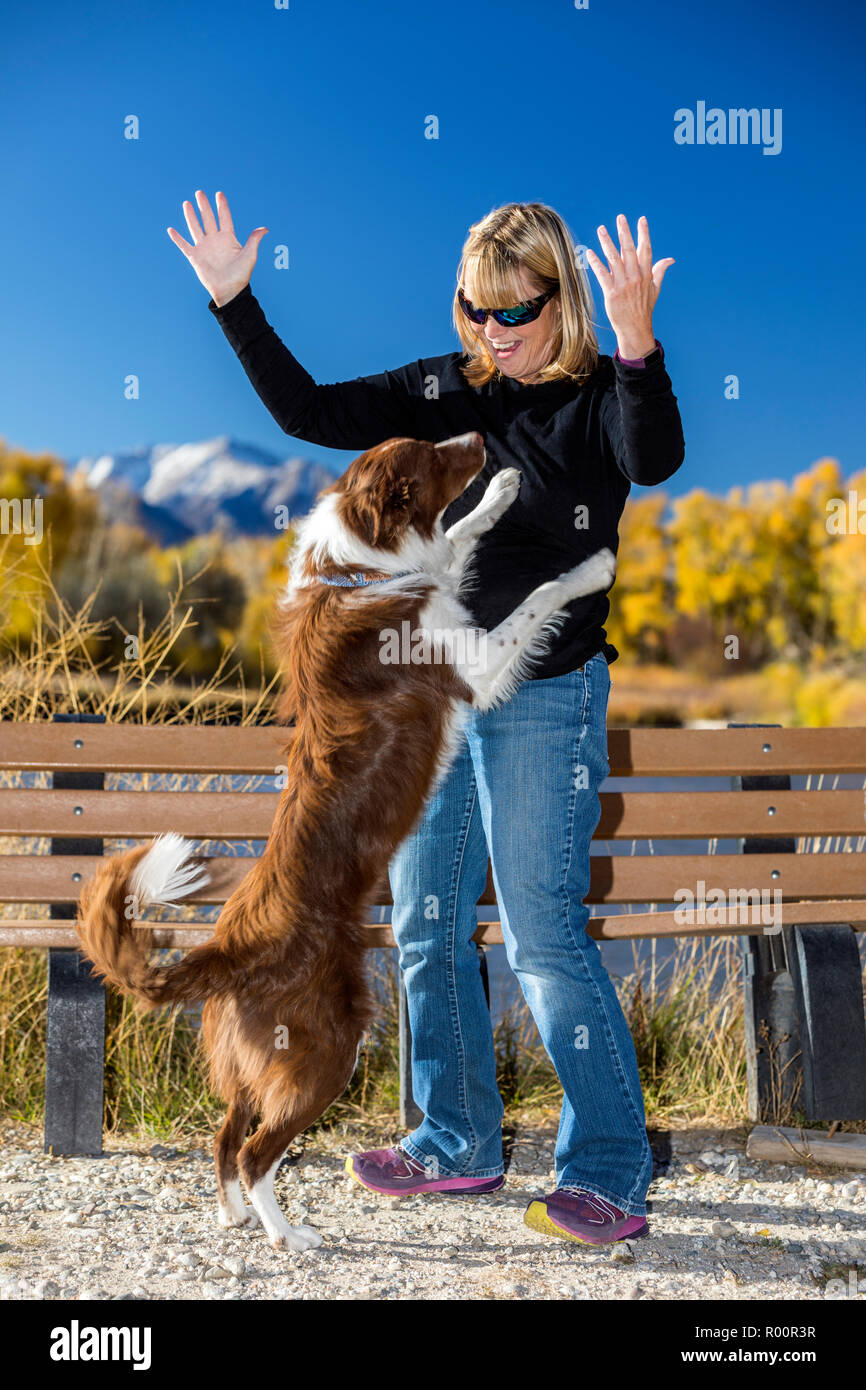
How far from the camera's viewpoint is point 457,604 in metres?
2.89

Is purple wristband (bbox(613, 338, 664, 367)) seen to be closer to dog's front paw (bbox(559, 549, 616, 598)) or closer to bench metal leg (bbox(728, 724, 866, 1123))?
dog's front paw (bbox(559, 549, 616, 598))

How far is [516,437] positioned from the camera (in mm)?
2748

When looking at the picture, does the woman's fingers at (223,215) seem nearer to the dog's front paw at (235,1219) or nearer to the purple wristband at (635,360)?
the purple wristband at (635,360)

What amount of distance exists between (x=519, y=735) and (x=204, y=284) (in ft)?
4.53

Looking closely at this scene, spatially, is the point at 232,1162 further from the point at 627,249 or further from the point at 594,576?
the point at 627,249

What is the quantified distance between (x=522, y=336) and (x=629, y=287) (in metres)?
0.47

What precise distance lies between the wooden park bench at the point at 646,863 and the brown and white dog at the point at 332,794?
2.80 feet

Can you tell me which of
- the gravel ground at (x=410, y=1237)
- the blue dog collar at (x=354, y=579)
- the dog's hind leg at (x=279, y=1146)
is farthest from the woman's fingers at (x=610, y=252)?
the gravel ground at (x=410, y=1237)

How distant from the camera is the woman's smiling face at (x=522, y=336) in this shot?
2.63m

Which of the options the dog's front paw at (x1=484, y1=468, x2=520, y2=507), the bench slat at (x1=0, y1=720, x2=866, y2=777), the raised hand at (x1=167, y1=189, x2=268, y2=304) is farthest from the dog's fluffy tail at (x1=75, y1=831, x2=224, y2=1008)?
the raised hand at (x1=167, y1=189, x2=268, y2=304)

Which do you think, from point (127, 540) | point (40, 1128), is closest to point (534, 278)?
point (40, 1128)

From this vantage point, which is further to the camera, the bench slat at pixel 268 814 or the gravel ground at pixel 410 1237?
the bench slat at pixel 268 814

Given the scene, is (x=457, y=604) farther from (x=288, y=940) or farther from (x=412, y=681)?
(x=288, y=940)

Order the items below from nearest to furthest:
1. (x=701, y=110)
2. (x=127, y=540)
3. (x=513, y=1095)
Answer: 1. (x=701, y=110)
2. (x=513, y=1095)
3. (x=127, y=540)
